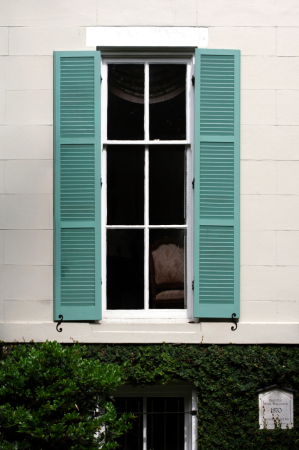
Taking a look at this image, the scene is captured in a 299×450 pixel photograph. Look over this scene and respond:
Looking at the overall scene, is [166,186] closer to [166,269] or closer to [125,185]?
[125,185]

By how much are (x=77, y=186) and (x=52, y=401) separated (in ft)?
5.44

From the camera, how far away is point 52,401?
10.3 ft

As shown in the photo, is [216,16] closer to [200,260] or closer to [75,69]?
[75,69]

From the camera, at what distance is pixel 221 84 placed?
3.84 m

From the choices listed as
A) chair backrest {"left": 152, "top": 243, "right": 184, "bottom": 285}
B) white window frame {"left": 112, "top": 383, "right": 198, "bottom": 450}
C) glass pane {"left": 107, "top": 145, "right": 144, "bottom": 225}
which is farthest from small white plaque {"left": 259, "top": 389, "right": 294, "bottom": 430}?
glass pane {"left": 107, "top": 145, "right": 144, "bottom": 225}

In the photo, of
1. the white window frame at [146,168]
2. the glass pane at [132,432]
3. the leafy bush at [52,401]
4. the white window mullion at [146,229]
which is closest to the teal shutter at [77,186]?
the white window frame at [146,168]

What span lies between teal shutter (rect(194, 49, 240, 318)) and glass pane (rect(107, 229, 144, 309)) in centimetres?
49

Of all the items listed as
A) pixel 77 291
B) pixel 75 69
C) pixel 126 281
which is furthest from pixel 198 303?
pixel 75 69

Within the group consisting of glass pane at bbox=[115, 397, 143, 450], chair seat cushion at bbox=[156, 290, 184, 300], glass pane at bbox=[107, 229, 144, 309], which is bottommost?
glass pane at bbox=[115, 397, 143, 450]

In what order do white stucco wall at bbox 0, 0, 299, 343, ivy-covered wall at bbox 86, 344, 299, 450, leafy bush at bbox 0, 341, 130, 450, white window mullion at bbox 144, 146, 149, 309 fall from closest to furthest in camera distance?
leafy bush at bbox 0, 341, 130, 450 < ivy-covered wall at bbox 86, 344, 299, 450 < white stucco wall at bbox 0, 0, 299, 343 < white window mullion at bbox 144, 146, 149, 309

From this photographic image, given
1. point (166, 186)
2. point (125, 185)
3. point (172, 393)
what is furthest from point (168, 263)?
point (172, 393)

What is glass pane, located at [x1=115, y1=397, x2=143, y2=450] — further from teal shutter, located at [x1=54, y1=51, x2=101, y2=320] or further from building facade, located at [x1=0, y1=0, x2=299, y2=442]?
teal shutter, located at [x1=54, y1=51, x2=101, y2=320]

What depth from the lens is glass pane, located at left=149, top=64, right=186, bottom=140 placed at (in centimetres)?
396

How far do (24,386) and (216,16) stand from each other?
10.6 ft
